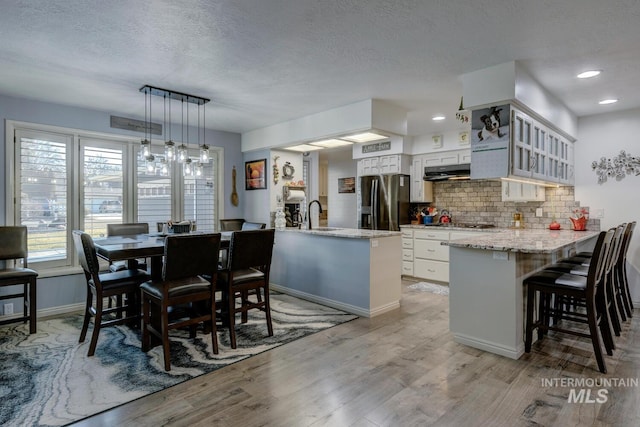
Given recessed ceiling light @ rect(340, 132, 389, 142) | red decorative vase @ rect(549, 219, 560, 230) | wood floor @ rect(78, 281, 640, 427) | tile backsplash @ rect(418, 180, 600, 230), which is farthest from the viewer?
tile backsplash @ rect(418, 180, 600, 230)

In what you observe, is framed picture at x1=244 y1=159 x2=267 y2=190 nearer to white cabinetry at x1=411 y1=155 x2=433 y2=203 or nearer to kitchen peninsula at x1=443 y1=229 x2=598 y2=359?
white cabinetry at x1=411 y1=155 x2=433 y2=203

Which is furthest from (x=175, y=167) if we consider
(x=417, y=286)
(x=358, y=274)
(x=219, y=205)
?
(x=417, y=286)

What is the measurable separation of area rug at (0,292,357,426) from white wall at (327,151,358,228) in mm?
4046

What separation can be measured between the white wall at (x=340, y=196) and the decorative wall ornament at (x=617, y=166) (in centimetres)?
415

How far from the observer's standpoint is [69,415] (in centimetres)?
203

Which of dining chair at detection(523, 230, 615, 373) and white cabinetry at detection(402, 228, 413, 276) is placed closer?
dining chair at detection(523, 230, 615, 373)

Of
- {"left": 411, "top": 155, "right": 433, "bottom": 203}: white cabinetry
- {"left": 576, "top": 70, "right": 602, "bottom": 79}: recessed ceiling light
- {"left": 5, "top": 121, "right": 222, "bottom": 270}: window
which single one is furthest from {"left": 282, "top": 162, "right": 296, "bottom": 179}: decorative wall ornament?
{"left": 576, "top": 70, "right": 602, "bottom": 79}: recessed ceiling light

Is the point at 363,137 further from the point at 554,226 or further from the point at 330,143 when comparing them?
the point at 554,226

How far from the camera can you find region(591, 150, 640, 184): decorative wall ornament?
4.25 meters

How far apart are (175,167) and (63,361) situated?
2960mm

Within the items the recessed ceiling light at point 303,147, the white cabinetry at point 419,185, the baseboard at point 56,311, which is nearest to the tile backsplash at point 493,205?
the white cabinetry at point 419,185

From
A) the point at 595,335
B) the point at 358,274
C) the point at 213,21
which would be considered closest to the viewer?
the point at 213,21

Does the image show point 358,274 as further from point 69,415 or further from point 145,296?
point 69,415

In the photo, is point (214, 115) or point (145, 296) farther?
point (214, 115)
